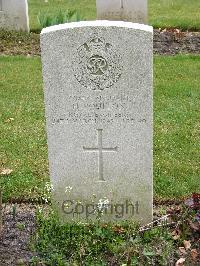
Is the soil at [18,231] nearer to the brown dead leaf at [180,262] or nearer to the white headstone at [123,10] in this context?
the brown dead leaf at [180,262]

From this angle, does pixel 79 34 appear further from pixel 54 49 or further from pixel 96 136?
pixel 96 136

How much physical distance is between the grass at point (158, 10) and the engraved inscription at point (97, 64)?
7165mm

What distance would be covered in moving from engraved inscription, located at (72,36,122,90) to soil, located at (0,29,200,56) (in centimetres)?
562

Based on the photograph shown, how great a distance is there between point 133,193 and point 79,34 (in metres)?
1.26

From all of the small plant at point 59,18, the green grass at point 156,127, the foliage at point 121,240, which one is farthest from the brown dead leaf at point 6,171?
the small plant at point 59,18

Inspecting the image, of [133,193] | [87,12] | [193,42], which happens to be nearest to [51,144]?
[133,193]

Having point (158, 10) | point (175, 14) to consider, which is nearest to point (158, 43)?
point (175, 14)

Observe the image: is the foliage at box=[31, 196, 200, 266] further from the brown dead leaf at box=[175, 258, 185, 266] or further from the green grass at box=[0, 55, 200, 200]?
the green grass at box=[0, 55, 200, 200]

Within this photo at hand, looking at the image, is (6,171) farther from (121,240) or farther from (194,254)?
(194,254)

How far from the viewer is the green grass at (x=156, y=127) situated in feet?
18.7

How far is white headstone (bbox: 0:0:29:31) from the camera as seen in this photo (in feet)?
35.5

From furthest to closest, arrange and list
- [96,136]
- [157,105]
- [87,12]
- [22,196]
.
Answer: [87,12], [157,105], [22,196], [96,136]

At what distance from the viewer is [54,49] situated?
4.41 meters

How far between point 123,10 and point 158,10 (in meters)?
2.68
